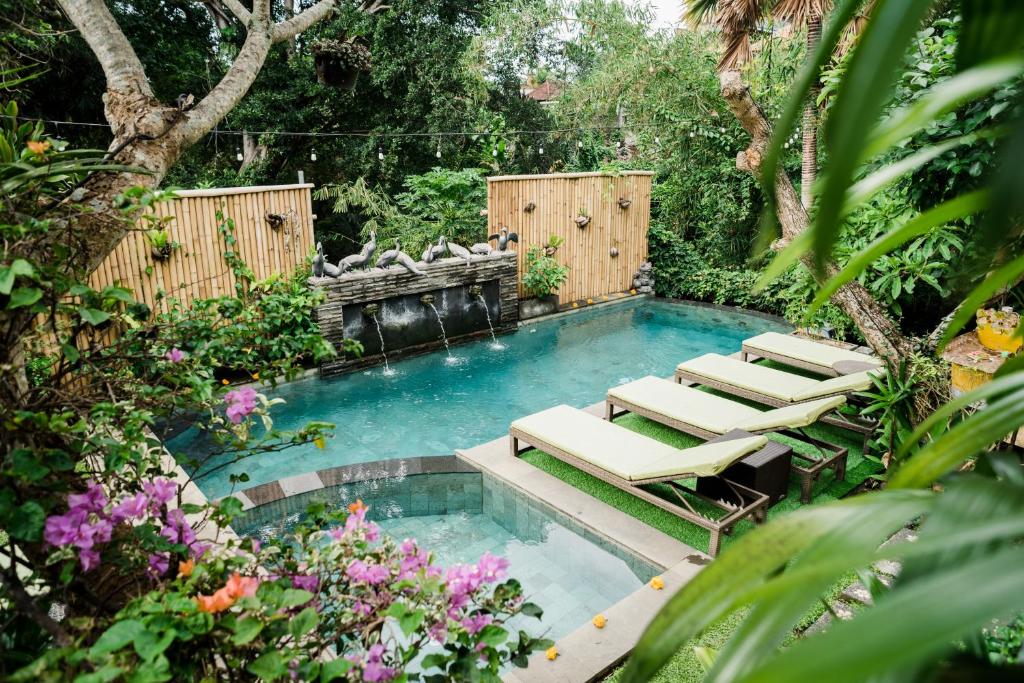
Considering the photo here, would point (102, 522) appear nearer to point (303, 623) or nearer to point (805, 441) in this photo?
point (303, 623)

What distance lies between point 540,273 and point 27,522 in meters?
9.91

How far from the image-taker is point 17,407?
60.1 inches

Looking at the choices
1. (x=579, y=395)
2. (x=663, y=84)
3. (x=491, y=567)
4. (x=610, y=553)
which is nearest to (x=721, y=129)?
(x=663, y=84)

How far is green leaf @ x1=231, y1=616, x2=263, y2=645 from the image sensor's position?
1234mm

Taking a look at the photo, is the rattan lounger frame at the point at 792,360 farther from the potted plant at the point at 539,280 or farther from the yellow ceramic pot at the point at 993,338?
the potted plant at the point at 539,280

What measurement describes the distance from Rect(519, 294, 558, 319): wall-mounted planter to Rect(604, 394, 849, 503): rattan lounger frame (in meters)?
4.41

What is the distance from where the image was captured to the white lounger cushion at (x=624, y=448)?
458 cm

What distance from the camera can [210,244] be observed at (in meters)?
7.82

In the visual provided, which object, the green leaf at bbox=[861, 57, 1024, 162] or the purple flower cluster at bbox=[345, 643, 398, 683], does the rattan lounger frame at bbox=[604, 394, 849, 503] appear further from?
the green leaf at bbox=[861, 57, 1024, 162]

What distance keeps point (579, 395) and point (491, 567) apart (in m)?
6.32

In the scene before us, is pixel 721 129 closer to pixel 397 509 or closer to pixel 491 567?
pixel 397 509

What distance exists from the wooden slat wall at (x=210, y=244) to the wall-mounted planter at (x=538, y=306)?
3.71m

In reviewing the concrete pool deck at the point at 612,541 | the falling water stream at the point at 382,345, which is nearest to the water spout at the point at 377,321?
the falling water stream at the point at 382,345

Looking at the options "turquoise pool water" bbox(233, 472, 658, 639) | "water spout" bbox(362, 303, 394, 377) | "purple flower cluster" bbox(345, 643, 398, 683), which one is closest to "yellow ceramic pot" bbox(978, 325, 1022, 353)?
"turquoise pool water" bbox(233, 472, 658, 639)
